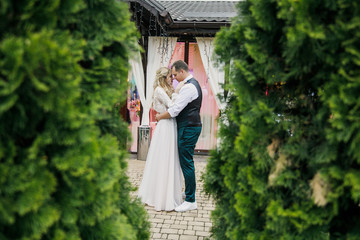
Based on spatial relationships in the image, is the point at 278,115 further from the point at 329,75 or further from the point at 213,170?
the point at 213,170

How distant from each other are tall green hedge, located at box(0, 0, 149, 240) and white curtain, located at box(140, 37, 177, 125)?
6.58 meters

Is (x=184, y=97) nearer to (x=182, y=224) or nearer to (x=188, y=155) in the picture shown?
(x=188, y=155)

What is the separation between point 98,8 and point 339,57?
148cm

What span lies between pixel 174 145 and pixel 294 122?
284cm

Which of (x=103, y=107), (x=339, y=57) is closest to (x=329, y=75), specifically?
(x=339, y=57)

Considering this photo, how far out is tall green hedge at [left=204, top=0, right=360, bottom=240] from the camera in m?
1.56

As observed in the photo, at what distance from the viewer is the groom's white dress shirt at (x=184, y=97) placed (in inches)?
167

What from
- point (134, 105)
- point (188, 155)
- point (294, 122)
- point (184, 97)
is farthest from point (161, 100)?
point (134, 105)

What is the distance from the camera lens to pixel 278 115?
6.64ft

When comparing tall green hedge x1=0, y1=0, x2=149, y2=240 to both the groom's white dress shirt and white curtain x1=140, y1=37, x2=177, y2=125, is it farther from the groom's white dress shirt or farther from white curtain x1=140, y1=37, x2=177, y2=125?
white curtain x1=140, y1=37, x2=177, y2=125

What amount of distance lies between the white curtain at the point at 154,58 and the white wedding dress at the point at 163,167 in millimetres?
3753

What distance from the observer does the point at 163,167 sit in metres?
4.53

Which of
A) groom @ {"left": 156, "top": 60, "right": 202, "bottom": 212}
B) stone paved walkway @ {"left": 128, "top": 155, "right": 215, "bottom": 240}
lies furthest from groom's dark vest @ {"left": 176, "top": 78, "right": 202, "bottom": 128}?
stone paved walkway @ {"left": 128, "top": 155, "right": 215, "bottom": 240}

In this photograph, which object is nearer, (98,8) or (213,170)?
(98,8)
